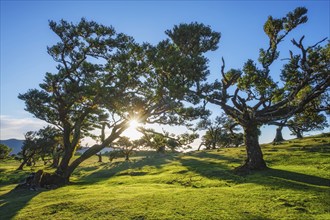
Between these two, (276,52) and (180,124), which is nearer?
(276,52)

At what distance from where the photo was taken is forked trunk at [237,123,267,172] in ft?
78.6

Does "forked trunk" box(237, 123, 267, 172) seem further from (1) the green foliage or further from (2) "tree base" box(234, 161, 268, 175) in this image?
(1) the green foliage

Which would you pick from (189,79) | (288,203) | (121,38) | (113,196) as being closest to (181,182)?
(113,196)

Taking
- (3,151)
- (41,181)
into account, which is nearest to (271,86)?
(41,181)

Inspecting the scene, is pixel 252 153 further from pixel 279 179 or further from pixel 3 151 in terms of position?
pixel 3 151

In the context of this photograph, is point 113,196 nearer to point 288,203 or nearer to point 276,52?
point 288,203

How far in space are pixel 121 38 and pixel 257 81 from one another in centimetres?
1437

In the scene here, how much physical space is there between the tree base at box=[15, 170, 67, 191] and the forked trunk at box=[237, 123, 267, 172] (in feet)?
56.7

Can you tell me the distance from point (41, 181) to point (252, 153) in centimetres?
1974

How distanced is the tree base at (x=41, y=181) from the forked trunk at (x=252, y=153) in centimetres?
1727

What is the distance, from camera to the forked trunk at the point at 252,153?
943 inches

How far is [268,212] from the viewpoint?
37.9 ft

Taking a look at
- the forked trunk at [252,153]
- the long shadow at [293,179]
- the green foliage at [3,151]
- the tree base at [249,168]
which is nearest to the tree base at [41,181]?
the tree base at [249,168]

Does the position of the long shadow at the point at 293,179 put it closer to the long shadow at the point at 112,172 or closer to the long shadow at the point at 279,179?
the long shadow at the point at 279,179
